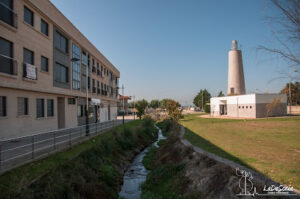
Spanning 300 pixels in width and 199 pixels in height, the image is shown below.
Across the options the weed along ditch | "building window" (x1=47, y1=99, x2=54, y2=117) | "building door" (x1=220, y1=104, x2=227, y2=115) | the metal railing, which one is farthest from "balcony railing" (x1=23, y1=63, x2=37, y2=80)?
"building door" (x1=220, y1=104, x2=227, y2=115)

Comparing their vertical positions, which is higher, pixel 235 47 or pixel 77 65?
pixel 235 47

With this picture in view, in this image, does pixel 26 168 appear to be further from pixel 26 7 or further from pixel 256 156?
pixel 26 7

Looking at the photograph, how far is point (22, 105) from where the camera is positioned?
12.0 metres

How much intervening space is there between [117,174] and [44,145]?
11.8 feet

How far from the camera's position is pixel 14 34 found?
36.3 ft

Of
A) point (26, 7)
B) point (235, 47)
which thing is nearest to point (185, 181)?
point (26, 7)

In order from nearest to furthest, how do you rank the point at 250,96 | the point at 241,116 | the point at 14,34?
the point at 14,34 → the point at 250,96 → the point at 241,116

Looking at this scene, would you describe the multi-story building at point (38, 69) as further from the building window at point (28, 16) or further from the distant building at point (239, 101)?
the distant building at point (239, 101)

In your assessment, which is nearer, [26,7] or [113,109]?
[26,7]

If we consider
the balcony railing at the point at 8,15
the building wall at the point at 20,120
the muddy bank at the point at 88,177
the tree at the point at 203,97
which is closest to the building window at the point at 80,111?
the building wall at the point at 20,120

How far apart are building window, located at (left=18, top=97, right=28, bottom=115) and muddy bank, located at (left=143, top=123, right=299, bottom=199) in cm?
936

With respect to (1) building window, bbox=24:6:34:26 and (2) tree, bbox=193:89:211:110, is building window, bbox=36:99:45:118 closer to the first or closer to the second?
(1) building window, bbox=24:6:34:26

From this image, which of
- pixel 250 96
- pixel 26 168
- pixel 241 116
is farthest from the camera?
pixel 241 116

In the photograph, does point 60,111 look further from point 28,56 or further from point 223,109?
point 223,109
